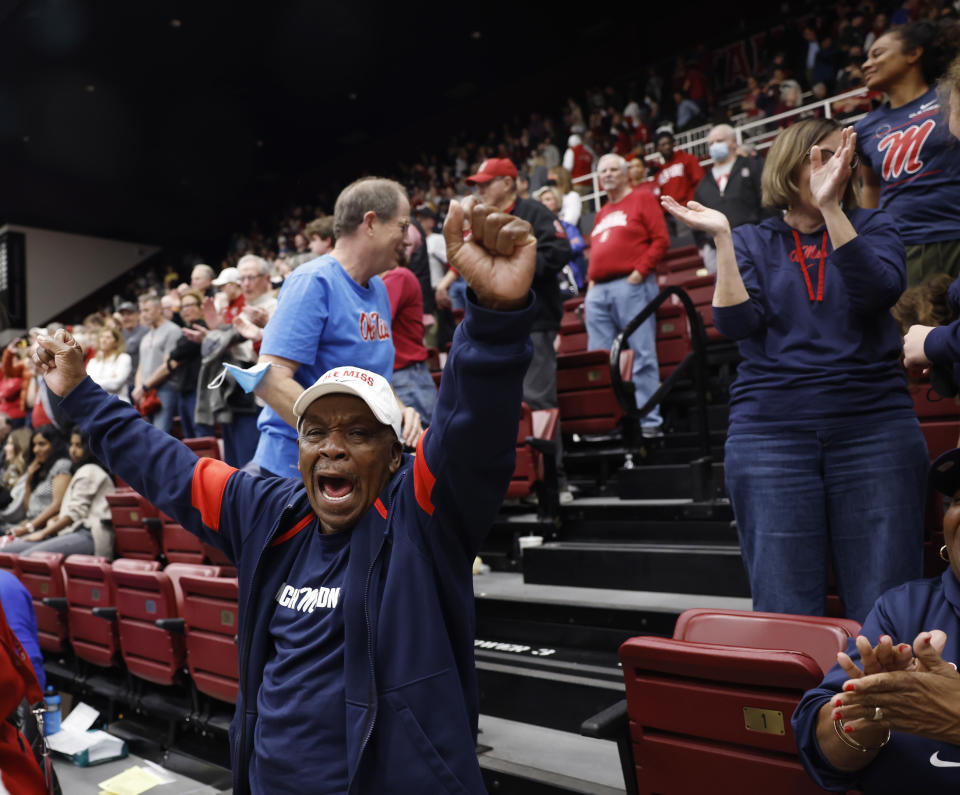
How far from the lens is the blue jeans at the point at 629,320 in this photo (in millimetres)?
4805

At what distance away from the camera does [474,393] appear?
4.02ft

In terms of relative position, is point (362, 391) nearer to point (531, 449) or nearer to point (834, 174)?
point (834, 174)

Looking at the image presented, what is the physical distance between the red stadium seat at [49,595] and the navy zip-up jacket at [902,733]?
4.43m

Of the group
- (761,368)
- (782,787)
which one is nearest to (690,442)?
(761,368)

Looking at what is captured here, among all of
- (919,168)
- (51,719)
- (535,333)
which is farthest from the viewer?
(535,333)

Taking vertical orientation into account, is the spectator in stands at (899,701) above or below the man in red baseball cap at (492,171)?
below

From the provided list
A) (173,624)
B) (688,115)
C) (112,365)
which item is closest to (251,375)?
(173,624)

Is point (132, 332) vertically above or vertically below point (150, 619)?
above

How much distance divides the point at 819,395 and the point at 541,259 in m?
2.33

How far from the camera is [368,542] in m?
1.52

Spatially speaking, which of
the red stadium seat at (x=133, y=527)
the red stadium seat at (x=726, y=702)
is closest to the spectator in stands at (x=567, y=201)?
the red stadium seat at (x=133, y=527)

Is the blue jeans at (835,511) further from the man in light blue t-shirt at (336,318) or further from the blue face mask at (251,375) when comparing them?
the blue face mask at (251,375)

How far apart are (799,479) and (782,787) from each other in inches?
28.1

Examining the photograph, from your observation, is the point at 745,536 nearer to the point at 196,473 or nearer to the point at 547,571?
the point at 196,473
